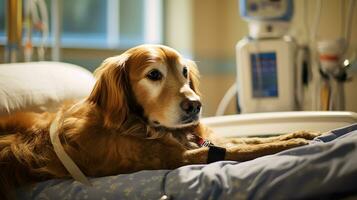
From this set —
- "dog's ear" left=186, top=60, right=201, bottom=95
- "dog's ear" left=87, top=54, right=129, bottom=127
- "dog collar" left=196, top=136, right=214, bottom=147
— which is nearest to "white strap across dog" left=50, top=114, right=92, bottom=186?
"dog's ear" left=87, top=54, right=129, bottom=127

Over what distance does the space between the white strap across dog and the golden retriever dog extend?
0.6 inches

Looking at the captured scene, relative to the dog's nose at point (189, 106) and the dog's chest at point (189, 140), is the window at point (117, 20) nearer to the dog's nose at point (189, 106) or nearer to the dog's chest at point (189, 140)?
the dog's chest at point (189, 140)

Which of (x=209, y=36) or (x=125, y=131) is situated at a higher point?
(x=209, y=36)

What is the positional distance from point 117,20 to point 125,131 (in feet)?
7.72

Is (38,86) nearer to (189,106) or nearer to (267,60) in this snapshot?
(189,106)

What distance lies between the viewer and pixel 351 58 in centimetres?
246

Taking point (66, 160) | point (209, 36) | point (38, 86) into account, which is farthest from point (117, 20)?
point (66, 160)

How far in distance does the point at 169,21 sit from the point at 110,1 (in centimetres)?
48

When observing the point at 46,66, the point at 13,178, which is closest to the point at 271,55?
the point at 46,66

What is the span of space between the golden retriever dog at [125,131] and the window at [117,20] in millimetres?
1988

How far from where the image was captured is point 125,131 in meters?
1.26

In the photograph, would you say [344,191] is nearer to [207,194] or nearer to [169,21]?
[207,194]

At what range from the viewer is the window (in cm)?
334

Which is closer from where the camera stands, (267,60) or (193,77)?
(193,77)
